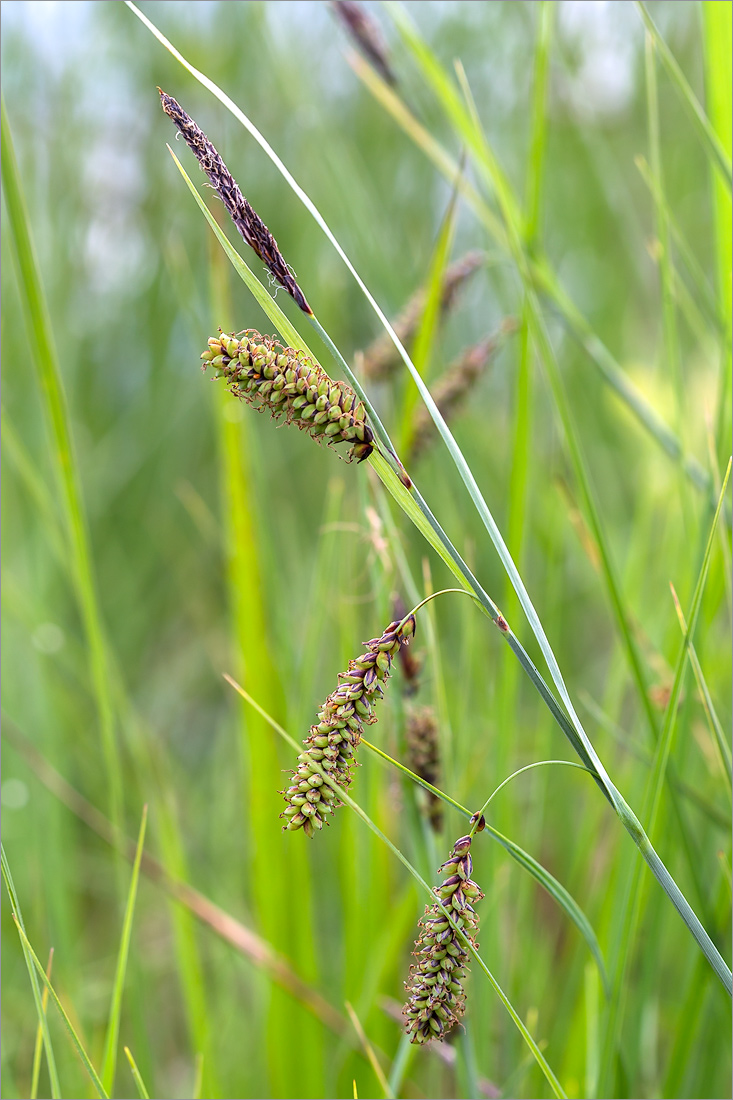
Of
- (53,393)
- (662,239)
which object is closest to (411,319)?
(662,239)

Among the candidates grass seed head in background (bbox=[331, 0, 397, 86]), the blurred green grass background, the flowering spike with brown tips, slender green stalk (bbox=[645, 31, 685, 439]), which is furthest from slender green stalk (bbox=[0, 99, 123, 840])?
slender green stalk (bbox=[645, 31, 685, 439])

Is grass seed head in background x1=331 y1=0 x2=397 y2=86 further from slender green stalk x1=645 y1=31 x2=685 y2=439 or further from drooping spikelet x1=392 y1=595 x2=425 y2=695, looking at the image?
drooping spikelet x1=392 y1=595 x2=425 y2=695

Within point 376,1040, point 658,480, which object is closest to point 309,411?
point 376,1040

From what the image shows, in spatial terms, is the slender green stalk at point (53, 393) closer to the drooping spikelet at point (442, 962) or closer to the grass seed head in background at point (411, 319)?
the grass seed head in background at point (411, 319)

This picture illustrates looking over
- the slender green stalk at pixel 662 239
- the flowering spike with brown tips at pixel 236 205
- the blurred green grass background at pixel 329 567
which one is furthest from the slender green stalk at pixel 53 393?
the slender green stalk at pixel 662 239

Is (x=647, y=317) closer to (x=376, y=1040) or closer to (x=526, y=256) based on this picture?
(x=526, y=256)

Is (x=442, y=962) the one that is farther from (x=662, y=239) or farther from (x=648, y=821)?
(x=662, y=239)
